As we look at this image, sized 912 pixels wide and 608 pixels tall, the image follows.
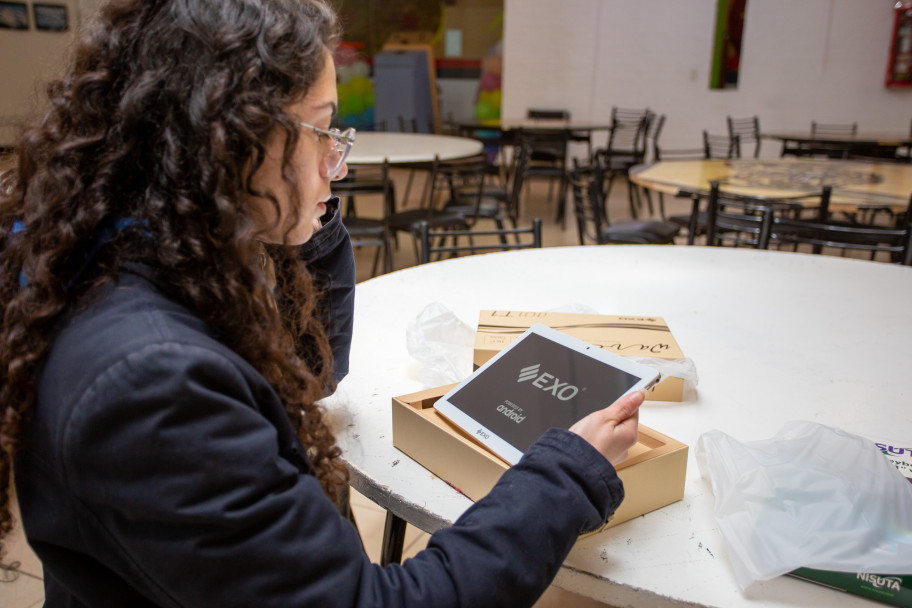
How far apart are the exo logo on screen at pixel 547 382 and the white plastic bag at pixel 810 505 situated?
0.64ft

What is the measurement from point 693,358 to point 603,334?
177 mm

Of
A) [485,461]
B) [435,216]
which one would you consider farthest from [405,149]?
[485,461]

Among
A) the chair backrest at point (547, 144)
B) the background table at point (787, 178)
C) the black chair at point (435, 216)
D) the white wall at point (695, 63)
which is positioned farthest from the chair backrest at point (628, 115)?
the black chair at point (435, 216)

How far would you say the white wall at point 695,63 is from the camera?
7.35 m

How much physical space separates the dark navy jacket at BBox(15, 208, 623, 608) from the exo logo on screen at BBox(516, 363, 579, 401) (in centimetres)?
25

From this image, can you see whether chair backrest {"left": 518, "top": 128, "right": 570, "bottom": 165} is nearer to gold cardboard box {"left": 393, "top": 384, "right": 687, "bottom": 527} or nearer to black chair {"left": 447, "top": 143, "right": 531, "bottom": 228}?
black chair {"left": 447, "top": 143, "right": 531, "bottom": 228}

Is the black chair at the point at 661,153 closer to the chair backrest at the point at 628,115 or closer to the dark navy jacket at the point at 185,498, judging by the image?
the chair backrest at the point at 628,115

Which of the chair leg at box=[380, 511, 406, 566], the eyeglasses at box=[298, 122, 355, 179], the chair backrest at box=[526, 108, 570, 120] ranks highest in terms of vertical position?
the chair backrest at box=[526, 108, 570, 120]

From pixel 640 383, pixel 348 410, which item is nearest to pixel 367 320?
pixel 348 410

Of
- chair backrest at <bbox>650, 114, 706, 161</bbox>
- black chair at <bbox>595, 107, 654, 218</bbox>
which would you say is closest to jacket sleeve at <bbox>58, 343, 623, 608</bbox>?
black chair at <bbox>595, 107, 654, 218</bbox>

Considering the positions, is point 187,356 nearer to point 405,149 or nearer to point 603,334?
point 603,334

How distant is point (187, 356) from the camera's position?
498 mm

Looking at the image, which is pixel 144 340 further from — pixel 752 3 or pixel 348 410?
pixel 752 3

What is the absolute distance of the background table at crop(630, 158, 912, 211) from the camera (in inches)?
121
